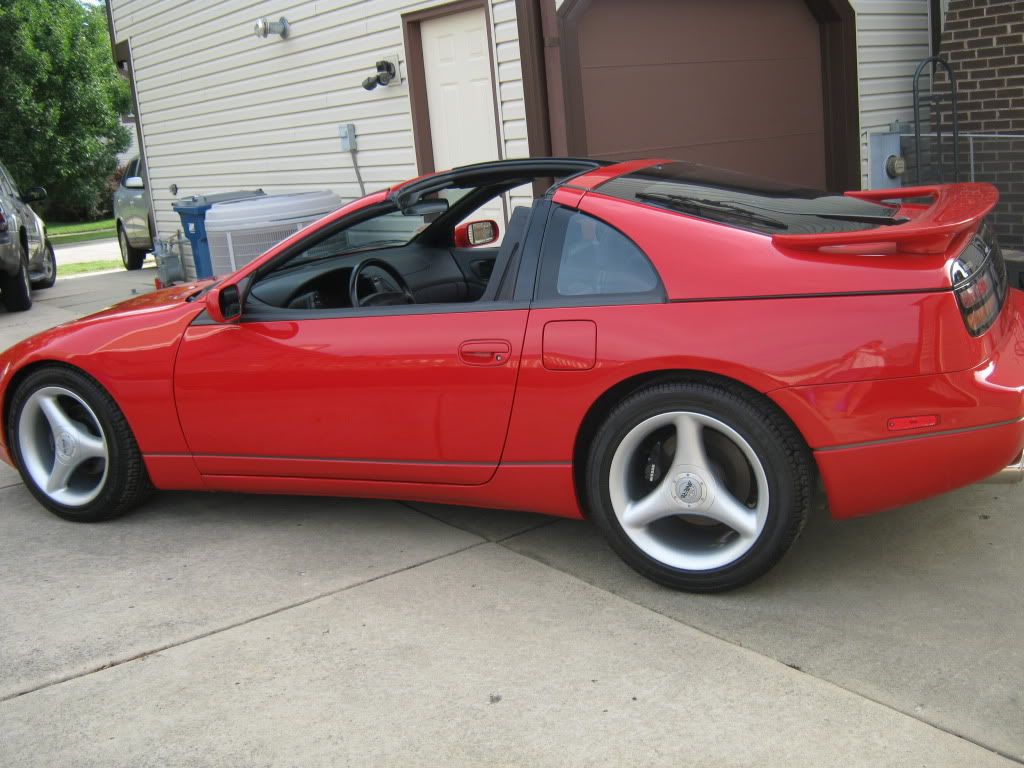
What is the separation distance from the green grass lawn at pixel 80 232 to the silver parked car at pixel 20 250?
993 cm

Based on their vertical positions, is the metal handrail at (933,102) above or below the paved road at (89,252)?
above

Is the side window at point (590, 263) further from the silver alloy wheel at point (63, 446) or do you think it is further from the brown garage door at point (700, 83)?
the brown garage door at point (700, 83)

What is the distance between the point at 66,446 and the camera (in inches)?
184

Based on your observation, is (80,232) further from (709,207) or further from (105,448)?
(709,207)

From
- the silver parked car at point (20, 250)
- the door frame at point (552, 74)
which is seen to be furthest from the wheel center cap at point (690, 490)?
the silver parked car at point (20, 250)

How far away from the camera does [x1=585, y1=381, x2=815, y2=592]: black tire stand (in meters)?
3.41

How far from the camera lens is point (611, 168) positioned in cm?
421

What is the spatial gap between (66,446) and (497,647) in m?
2.33

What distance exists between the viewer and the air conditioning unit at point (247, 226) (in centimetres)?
865

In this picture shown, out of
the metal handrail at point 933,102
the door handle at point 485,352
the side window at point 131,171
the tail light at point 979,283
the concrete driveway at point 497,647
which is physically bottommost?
the concrete driveway at point 497,647

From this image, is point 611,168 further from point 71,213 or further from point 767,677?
point 71,213

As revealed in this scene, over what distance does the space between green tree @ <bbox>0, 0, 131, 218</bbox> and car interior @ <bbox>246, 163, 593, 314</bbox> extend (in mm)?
27044

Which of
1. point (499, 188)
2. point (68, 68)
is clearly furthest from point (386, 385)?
point (68, 68)

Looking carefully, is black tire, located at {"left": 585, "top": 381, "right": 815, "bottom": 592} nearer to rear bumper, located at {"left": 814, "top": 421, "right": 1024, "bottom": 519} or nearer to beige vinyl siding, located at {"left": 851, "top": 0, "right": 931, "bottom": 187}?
rear bumper, located at {"left": 814, "top": 421, "right": 1024, "bottom": 519}
